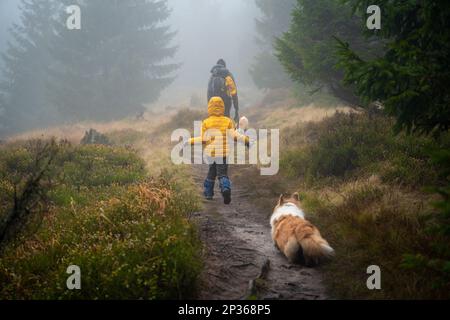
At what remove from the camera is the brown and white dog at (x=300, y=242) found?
546cm

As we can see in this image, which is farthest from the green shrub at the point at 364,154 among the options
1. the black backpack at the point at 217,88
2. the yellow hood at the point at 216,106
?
the black backpack at the point at 217,88

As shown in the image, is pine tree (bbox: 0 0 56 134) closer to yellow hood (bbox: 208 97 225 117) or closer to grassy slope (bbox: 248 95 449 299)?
yellow hood (bbox: 208 97 225 117)

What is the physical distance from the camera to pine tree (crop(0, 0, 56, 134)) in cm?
3909

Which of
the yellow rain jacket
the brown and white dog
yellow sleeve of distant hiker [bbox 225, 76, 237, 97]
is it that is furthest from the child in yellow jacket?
yellow sleeve of distant hiker [bbox 225, 76, 237, 97]

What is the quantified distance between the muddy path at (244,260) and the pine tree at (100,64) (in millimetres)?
25881

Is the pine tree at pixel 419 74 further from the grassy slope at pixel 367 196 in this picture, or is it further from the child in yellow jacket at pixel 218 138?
the child in yellow jacket at pixel 218 138

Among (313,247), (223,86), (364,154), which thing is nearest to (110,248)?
(313,247)

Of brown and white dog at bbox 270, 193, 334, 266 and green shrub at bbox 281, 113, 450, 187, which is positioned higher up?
green shrub at bbox 281, 113, 450, 187

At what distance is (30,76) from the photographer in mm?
39281

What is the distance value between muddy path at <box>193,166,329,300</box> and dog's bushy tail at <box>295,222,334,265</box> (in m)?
0.18

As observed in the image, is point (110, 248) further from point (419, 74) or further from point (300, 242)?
point (419, 74)

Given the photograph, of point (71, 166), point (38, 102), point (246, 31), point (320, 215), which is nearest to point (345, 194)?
point (320, 215)

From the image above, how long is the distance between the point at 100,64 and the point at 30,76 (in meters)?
12.3

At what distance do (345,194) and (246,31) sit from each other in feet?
185
